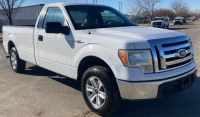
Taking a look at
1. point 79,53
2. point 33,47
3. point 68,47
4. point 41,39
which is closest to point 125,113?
point 79,53

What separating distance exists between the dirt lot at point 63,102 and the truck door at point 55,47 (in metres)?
0.57

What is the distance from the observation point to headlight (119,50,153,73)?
114 inches

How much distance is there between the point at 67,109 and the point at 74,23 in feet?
5.40

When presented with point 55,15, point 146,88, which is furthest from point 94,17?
point 146,88

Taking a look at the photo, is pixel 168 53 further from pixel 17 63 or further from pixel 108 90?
pixel 17 63

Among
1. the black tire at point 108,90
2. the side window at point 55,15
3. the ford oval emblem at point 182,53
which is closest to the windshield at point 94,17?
the side window at point 55,15

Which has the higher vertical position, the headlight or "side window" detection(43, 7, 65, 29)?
"side window" detection(43, 7, 65, 29)

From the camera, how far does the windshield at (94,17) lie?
13.6ft

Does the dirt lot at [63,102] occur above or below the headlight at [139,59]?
below

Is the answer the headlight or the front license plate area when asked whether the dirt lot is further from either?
the headlight

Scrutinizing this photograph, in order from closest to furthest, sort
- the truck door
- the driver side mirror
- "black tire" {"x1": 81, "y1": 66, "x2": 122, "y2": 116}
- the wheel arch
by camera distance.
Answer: "black tire" {"x1": 81, "y1": 66, "x2": 122, "y2": 116}, the driver side mirror, the truck door, the wheel arch

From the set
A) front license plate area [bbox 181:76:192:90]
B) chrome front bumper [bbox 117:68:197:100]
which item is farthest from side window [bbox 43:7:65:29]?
front license plate area [bbox 181:76:192:90]

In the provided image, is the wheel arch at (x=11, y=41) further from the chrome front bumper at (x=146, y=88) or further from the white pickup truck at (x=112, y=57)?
the chrome front bumper at (x=146, y=88)

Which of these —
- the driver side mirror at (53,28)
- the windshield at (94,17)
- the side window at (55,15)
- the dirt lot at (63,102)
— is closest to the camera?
the dirt lot at (63,102)
